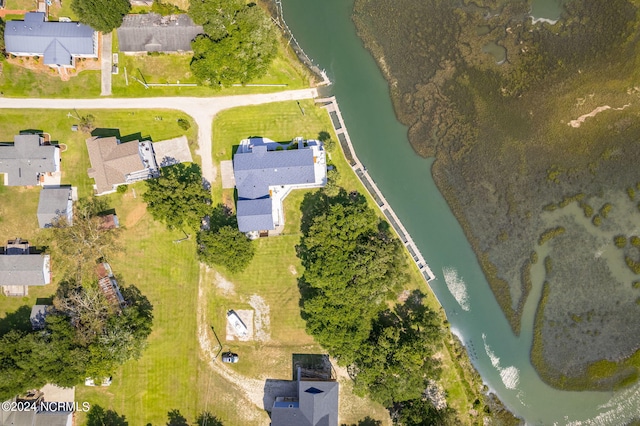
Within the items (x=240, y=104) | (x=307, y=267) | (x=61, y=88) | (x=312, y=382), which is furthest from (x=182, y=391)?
(x=61, y=88)

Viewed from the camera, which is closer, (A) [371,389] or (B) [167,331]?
(A) [371,389]

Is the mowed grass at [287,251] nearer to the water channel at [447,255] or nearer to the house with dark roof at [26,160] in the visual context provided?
the water channel at [447,255]

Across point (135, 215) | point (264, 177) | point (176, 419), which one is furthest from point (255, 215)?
point (176, 419)

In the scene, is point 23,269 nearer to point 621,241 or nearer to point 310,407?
point 310,407

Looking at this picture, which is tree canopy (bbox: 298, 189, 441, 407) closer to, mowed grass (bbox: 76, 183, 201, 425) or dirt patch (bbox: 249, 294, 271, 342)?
dirt patch (bbox: 249, 294, 271, 342)

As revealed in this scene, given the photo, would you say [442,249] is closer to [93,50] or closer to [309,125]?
[309,125]
